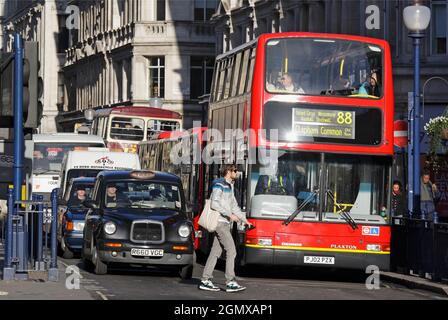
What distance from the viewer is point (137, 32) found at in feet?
275

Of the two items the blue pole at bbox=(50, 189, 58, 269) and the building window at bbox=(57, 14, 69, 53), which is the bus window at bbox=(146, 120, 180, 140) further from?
the building window at bbox=(57, 14, 69, 53)

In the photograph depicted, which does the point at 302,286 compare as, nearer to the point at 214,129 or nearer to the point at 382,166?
the point at 382,166

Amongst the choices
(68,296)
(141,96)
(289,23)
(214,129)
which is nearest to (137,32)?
(141,96)

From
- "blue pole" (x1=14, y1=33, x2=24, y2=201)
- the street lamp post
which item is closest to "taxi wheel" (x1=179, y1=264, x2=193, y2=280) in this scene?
"blue pole" (x1=14, y1=33, x2=24, y2=201)

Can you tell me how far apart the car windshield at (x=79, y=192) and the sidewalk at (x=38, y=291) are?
9.93m

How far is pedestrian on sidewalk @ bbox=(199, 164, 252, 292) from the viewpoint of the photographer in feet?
68.6

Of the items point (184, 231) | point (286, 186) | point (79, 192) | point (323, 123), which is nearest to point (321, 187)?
point (286, 186)

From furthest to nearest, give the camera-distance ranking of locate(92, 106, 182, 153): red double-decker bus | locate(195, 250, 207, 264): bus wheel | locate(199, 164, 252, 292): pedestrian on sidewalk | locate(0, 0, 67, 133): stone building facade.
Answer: locate(0, 0, 67, 133): stone building facade → locate(92, 106, 182, 153): red double-decker bus → locate(195, 250, 207, 264): bus wheel → locate(199, 164, 252, 292): pedestrian on sidewalk

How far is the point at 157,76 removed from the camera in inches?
3310

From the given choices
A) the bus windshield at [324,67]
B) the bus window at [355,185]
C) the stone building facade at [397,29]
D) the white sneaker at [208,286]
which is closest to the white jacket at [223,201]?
the white sneaker at [208,286]

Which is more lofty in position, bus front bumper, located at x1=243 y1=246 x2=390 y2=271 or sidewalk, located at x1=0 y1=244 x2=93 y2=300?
bus front bumper, located at x1=243 y1=246 x2=390 y2=271

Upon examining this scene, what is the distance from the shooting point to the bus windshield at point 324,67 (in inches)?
1001

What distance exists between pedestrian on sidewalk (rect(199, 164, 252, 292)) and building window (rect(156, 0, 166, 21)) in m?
63.5
